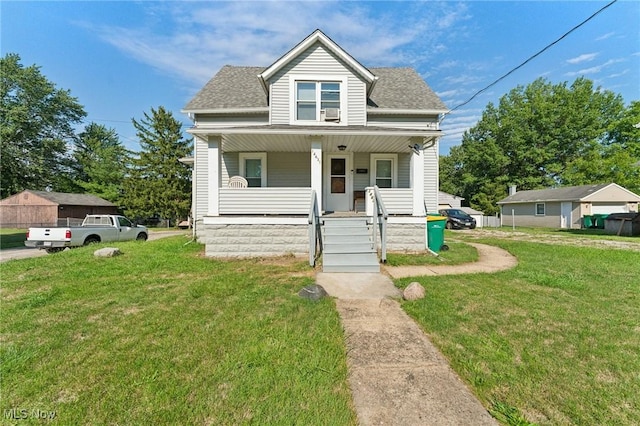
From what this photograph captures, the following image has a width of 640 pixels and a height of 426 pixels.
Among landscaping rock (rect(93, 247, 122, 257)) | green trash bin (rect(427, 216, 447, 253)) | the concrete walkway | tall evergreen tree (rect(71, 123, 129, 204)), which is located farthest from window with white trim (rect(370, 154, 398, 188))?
tall evergreen tree (rect(71, 123, 129, 204))

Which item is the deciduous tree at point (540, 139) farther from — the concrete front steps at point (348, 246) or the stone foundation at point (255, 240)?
the stone foundation at point (255, 240)

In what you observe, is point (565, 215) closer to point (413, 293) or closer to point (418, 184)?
point (418, 184)

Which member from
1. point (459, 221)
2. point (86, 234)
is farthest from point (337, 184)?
point (459, 221)

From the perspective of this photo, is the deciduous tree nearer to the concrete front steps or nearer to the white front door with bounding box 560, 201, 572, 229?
the white front door with bounding box 560, 201, 572, 229

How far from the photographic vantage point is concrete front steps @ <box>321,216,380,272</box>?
6555 mm

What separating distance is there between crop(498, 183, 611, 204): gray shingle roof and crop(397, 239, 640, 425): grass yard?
24886 mm

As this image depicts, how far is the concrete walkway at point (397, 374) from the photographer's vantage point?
2.19 meters

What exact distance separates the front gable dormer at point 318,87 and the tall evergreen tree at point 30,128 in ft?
123

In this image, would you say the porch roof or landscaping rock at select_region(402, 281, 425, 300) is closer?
landscaping rock at select_region(402, 281, 425, 300)

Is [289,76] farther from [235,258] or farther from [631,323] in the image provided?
[631,323]

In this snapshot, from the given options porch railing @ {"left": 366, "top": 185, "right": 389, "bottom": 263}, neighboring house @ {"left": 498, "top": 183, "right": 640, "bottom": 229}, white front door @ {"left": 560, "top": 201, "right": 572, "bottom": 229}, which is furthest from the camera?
white front door @ {"left": 560, "top": 201, "right": 572, "bottom": 229}

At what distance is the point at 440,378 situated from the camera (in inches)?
104

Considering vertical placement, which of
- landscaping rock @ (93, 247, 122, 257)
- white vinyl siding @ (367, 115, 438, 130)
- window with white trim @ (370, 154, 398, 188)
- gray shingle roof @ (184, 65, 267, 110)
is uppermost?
gray shingle roof @ (184, 65, 267, 110)

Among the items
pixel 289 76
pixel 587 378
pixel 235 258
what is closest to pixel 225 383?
pixel 587 378
